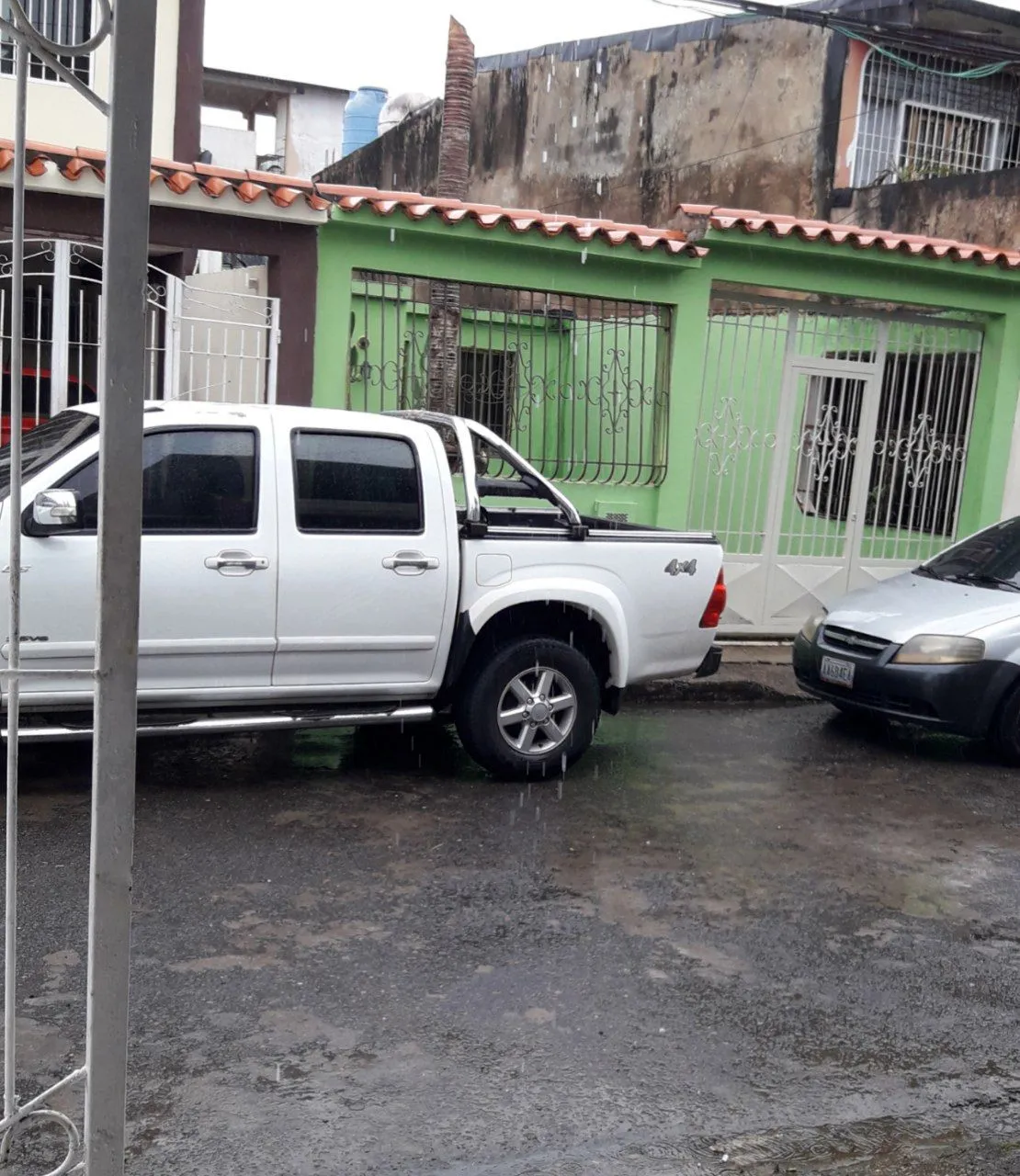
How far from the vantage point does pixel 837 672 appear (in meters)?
7.93

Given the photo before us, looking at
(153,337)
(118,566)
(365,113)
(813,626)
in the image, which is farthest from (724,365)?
(365,113)

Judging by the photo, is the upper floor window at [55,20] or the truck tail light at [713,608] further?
the upper floor window at [55,20]

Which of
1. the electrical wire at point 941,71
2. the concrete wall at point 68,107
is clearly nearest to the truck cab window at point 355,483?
the concrete wall at point 68,107

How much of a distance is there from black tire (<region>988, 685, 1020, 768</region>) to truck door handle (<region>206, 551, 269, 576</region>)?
181 inches

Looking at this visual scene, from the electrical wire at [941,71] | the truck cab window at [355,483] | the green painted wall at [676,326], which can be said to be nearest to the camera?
the truck cab window at [355,483]

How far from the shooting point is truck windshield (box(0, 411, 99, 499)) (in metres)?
5.66

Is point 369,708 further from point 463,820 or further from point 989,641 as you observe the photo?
point 989,641

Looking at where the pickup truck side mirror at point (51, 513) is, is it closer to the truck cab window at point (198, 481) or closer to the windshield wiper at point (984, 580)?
the truck cab window at point (198, 481)

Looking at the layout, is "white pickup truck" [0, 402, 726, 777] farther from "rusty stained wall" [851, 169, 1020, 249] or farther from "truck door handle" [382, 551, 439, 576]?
"rusty stained wall" [851, 169, 1020, 249]

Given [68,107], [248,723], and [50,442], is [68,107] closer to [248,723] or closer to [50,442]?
[50,442]

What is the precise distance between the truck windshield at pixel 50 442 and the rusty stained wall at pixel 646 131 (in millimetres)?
12069

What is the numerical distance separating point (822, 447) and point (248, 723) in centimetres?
690

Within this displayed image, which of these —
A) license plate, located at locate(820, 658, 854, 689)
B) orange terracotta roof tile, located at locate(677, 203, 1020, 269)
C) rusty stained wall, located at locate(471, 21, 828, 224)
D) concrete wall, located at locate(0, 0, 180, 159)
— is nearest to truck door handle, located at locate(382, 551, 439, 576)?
license plate, located at locate(820, 658, 854, 689)

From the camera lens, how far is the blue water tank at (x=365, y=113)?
76.8 feet
